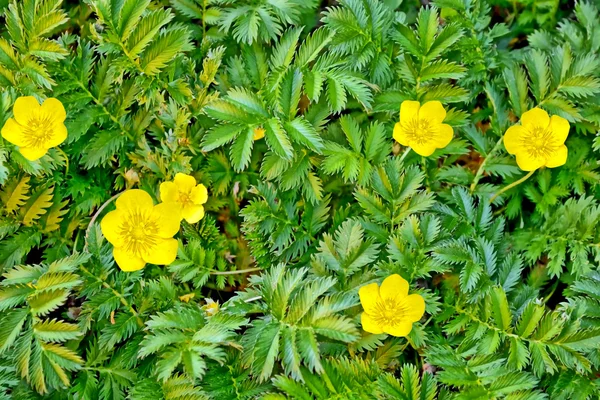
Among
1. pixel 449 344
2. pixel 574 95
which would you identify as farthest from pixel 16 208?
pixel 574 95

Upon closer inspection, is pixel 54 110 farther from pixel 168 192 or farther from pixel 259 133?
pixel 259 133

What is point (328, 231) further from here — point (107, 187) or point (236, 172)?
point (107, 187)

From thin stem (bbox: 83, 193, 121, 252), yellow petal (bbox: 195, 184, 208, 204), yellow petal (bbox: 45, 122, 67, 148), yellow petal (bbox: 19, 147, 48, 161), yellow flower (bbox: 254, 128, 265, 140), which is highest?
yellow petal (bbox: 45, 122, 67, 148)

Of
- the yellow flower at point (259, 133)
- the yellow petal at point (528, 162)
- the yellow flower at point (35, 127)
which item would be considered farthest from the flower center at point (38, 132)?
the yellow petal at point (528, 162)

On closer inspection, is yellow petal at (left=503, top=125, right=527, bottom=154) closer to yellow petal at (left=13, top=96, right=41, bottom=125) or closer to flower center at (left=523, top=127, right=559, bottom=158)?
flower center at (left=523, top=127, right=559, bottom=158)

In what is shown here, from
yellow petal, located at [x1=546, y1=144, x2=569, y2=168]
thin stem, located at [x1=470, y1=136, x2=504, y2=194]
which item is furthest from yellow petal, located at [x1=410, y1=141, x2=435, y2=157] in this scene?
yellow petal, located at [x1=546, y1=144, x2=569, y2=168]

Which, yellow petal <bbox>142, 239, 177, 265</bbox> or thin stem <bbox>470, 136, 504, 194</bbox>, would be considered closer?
yellow petal <bbox>142, 239, 177, 265</bbox>

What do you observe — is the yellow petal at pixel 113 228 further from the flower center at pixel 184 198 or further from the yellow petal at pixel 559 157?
the yellow petal at pixel 559 157
